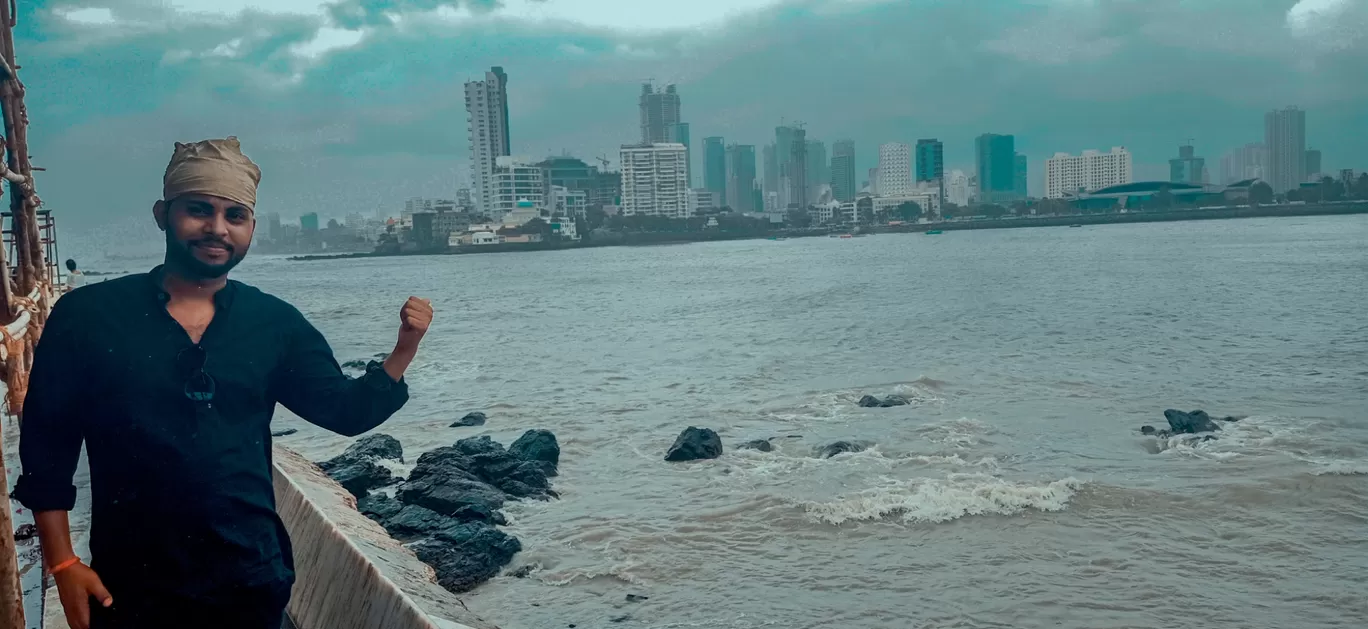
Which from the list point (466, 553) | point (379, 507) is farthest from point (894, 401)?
point (466, 553)

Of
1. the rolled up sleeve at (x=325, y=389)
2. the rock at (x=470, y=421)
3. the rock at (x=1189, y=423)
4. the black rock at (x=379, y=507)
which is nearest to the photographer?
the rolled up sleeve at (x=325, y=389)

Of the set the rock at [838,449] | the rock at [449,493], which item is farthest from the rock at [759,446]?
the rock at [449,493]

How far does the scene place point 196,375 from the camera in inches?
99.0

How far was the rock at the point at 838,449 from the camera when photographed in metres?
15.3

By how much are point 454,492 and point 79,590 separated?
9207mm

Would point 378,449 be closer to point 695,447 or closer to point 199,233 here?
point 695,447

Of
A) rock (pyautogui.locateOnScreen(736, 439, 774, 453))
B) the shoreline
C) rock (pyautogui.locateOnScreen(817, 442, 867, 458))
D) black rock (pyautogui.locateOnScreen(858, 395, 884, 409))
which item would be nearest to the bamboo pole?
rock (pyautogui.locateOnScreen(736, 439, 774, 453))

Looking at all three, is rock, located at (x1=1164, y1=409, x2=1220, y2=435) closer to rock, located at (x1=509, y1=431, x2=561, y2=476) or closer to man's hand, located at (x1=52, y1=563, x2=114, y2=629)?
rock, located at (x1=509, y1=431, x2=561, y2=476)

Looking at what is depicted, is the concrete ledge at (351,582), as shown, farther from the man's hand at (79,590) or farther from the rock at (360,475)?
the rock at (360,475)

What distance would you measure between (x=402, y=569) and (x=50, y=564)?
3.57 metres

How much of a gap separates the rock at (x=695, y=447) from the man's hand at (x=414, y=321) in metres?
12.4

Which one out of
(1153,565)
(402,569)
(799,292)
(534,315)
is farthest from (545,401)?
→ (799,292)

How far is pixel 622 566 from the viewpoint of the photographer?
10.1 meters

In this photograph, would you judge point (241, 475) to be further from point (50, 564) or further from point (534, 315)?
point (534, 315)
